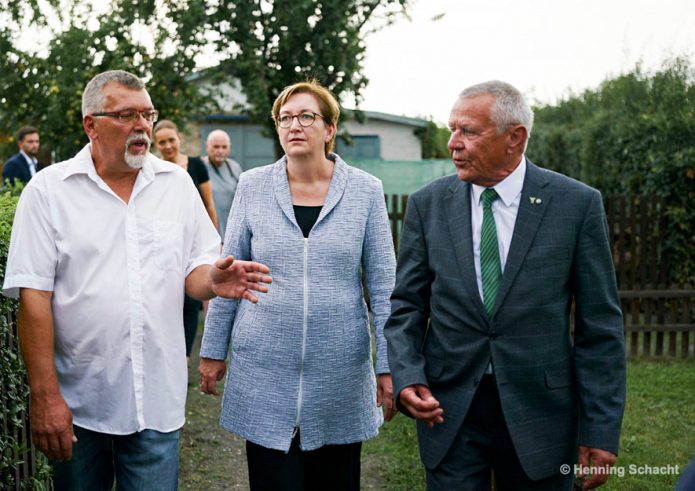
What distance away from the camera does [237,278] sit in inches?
135

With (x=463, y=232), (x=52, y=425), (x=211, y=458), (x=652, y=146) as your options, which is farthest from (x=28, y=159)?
(x=463, y=232)

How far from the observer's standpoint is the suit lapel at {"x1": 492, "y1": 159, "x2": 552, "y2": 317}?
324 centimetres

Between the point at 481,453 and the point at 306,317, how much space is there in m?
0.98

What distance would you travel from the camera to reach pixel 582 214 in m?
3.28

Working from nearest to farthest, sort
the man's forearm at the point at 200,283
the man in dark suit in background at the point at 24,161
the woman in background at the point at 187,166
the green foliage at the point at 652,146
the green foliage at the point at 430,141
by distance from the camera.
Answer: the man's forearm at the point at 200,283
the woman in background at the point at 187,166
the green foliage at the point at 652,146
the man in dark suit in background at the point at 24,161
the green foliage at the point at 430,141

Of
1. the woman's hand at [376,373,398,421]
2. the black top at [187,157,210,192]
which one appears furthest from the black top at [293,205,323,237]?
the black top at [187,157,210,192]

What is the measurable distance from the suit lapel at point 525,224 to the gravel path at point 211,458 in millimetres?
2868

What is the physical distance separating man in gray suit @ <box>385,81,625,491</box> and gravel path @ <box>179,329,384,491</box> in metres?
2.51

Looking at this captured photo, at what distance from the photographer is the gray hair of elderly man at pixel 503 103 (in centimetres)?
334

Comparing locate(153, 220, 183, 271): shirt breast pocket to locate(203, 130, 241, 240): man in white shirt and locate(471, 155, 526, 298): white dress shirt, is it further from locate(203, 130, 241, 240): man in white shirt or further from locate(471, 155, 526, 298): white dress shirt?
locate(203, 130, 241, 240): man in white shirt

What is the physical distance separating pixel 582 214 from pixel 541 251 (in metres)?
0.22

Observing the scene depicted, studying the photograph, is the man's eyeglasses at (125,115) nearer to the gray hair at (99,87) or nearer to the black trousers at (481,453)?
the gray hair at (99,87)

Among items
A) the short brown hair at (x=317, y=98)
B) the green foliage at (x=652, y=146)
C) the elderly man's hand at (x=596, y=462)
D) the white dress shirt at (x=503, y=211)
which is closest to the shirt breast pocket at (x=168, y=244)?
the short brown hair at (x=317, y=98)

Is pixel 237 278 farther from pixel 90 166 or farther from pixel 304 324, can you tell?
pixel 90 166
